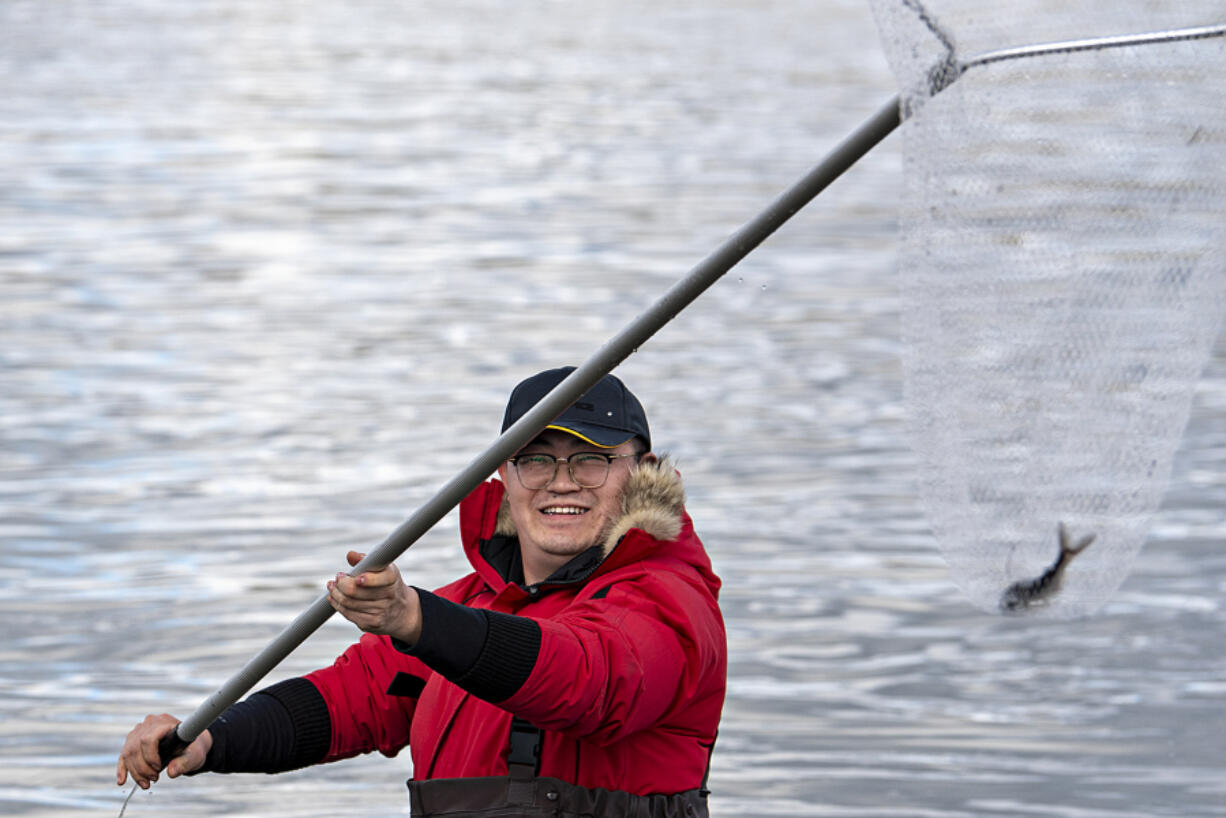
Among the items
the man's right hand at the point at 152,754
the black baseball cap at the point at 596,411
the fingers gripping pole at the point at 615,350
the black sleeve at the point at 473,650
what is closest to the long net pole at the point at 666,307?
the fingers gripping pole at the point at 615,350

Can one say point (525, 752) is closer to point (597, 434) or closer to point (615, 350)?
point (597, 434)

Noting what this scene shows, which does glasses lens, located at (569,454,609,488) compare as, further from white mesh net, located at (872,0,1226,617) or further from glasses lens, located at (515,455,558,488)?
white mesh net, located at (872,0,1226,617)

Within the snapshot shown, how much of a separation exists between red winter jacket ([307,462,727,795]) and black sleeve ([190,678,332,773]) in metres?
0.03

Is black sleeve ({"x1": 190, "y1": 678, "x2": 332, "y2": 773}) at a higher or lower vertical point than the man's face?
lower

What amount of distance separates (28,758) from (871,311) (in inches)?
301

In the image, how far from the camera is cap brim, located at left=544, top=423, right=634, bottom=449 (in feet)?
11.4

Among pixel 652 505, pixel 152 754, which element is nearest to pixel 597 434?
pixel 652 505

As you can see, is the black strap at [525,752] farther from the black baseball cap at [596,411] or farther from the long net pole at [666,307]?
the black baseball cap at [596,411]

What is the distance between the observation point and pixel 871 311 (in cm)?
1262

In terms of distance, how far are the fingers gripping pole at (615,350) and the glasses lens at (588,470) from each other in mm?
518

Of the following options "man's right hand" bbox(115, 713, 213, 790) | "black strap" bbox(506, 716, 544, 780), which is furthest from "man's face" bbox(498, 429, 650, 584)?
"man's right hand" bbox(115, 713, 213, 790)

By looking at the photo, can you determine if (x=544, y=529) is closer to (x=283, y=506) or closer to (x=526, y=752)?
(x=526, y=752)

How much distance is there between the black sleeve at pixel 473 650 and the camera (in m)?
3.02

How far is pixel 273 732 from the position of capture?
3.73 metres
